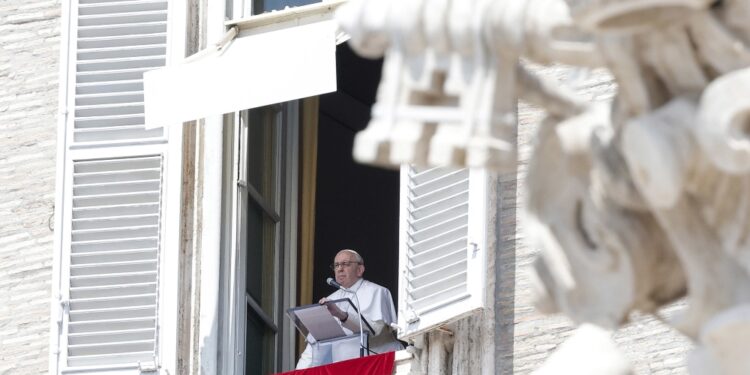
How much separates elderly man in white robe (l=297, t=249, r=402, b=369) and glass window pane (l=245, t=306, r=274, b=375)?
0.50 ft

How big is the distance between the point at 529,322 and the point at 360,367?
0.92 m

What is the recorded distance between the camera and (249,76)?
13.4m

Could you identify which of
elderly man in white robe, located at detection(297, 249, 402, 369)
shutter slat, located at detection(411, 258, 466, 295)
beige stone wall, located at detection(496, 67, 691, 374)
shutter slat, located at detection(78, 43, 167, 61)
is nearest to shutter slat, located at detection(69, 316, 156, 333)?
elderly man in white robe, located at detection(297, 249, 402, 369)

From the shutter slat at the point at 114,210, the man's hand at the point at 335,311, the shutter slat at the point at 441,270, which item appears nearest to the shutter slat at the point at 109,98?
the shutter slat at the point at 114,210

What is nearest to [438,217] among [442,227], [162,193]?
[442,227]

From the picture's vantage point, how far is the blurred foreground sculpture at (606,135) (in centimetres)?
495

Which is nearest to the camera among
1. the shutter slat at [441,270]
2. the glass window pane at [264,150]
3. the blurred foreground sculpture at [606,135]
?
the blurred foreground sculpture at [606,135]

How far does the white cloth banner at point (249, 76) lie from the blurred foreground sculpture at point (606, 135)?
8062 millimetres

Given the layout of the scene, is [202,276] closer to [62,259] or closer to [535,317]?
[62,259]

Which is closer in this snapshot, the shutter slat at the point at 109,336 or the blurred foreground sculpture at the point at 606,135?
the blurred foreground sculpture at the point at 606,135

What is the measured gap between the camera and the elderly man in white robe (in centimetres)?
1392

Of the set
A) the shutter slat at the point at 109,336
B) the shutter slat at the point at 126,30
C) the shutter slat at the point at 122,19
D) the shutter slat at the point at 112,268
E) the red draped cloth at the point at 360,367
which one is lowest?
the red draped cloth at the point at 360,367

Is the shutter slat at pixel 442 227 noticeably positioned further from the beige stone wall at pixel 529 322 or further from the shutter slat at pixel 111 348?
the shutter slat at pixel 111 348

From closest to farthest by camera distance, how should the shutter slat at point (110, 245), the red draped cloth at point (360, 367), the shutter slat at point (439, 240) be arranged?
the shutter slat at point (439, 240) < the red draped cloth at point (360, 367) < the shutter slat at point (110, 245)
